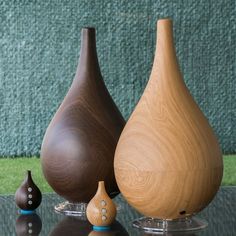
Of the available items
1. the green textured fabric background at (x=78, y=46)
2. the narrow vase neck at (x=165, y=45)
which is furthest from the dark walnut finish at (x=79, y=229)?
the green textured fabric background at (x=78, y=46)

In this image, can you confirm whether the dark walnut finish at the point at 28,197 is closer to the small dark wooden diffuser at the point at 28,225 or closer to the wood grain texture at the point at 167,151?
the small dark wooden diffuser at the point at 28,225

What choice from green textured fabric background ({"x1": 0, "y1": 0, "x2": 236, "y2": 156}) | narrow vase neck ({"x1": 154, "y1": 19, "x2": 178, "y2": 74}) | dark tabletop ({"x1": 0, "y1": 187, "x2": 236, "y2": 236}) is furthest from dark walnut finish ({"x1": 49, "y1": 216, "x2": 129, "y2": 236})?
green textured fabric background ({"x1": 0, "y1": 0, "x2": 236, "y2": 156})

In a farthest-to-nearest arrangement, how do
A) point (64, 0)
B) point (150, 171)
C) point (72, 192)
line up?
point (64, 0) < point (72, 192) < point (150, 171)

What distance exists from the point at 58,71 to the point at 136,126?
198 cm

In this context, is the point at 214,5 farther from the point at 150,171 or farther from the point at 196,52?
the point at 150,171

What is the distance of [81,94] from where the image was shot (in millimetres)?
980

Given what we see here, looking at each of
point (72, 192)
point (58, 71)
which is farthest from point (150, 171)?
point (58, 71)

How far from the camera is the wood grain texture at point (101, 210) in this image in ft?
2.86

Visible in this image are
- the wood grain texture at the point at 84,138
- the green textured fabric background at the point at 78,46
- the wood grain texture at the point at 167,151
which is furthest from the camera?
the green textured fabric background at the point at 78,46

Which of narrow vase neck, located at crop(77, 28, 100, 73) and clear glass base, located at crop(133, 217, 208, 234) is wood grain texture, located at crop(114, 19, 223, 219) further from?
narrow vase neck, located at crop(77, 28, 100, 73)

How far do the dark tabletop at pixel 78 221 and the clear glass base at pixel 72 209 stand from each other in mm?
11

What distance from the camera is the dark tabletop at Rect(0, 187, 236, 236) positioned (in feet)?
2.81

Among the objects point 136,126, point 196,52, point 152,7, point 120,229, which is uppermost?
point 152,7

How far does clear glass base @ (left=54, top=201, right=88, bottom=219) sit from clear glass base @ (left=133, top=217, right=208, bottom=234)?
0.31 feet
